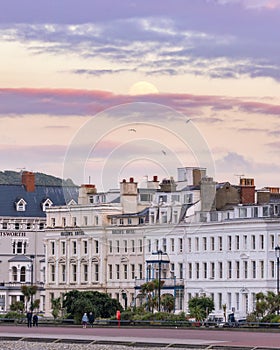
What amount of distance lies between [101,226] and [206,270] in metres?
12.0

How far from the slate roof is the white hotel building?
10722 millimetres

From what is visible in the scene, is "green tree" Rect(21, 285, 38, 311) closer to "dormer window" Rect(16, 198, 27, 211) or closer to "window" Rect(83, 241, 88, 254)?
"window" Rect(83, 241, 88, 254)

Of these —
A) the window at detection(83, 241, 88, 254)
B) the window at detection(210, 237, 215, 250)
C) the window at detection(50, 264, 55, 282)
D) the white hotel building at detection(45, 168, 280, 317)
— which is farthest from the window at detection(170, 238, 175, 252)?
the window at detection(50, 264, 55, 282)

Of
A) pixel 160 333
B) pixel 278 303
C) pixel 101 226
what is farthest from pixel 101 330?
pixel 101 226

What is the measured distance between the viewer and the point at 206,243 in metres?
144

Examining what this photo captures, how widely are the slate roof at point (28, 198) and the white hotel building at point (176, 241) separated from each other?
35.2 ft

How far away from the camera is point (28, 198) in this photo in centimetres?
17625

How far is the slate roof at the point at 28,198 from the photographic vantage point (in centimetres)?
17438

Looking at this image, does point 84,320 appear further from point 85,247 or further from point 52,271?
point 52,271

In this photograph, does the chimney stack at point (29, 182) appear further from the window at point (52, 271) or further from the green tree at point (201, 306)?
the green tree at point (201, 306)

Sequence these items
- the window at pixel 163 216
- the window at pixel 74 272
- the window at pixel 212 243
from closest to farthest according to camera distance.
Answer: the window at pixel 163 216
the window at pixel 212 243
the window at pixel 74 272

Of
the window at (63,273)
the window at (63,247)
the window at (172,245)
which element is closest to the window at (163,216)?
the window at (172,245)

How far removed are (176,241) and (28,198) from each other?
3190 centimetres

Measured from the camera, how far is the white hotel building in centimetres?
13438
